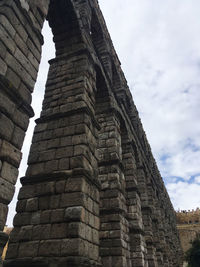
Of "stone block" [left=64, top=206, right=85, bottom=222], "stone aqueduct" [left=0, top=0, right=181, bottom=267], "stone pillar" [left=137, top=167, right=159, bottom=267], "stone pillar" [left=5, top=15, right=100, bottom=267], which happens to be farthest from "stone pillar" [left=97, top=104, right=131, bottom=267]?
"stone pillar" [left=137, top=167, right=159, bottom=267]

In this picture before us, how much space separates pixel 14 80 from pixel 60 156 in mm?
2034

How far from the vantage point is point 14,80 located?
299cm

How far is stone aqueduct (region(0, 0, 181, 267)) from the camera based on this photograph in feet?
9.68

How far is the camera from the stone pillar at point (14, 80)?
101 inches

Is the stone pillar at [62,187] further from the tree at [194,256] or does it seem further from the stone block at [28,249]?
the tree at [194,256]

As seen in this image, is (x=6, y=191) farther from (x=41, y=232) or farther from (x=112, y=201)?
(x=112, y=201)

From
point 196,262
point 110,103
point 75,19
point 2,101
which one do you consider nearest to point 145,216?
point 110,103

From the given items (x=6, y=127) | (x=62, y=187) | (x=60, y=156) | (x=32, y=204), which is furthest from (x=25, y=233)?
(x=6, y=127)

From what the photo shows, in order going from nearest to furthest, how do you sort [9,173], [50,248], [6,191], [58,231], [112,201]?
[6,191] < [9,173] < [50,248] < [58,231] < [112,201]


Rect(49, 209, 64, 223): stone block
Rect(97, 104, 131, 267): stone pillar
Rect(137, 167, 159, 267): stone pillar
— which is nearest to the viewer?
Rect(49, 209, 64, 223): stone block

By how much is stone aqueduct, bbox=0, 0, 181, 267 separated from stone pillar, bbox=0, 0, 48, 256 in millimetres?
12

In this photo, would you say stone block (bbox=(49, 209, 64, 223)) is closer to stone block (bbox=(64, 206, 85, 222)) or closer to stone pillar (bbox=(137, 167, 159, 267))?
stone block (bbox=(64, 206, 85, 222))

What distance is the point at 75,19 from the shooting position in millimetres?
6910

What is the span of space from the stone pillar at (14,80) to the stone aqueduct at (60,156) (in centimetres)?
1
